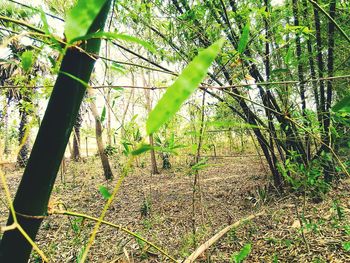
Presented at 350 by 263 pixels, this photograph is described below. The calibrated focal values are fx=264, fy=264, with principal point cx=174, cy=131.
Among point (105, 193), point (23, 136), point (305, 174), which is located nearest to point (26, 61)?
point (23, 136)

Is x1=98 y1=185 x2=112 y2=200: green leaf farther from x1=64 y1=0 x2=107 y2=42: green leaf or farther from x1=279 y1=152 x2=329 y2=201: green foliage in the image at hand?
x1=279 y1=152 x2=329 y2=201: green foliage

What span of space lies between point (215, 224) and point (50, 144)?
2623 millimetres

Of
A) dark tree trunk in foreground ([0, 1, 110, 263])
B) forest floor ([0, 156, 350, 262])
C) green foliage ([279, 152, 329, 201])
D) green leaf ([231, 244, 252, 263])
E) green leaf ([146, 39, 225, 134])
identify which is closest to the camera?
green leaf ([146, 39, 225, 134])

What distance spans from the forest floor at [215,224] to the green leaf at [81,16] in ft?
3.73

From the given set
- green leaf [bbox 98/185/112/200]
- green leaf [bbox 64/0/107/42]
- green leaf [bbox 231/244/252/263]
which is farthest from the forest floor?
green leaf [bbox 64/0/107/42]

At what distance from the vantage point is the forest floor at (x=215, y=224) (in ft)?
6.61

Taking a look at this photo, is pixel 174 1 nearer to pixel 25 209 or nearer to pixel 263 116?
pixel 263 116

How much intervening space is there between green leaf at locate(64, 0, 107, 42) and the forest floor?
3.73 feet

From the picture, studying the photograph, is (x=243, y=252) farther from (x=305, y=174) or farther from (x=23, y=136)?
(x=305, y=174)

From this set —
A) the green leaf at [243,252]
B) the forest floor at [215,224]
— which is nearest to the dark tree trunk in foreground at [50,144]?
the green leaf at [243,252]

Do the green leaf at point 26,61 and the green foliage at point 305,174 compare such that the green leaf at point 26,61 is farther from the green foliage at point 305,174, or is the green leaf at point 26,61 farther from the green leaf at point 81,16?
the green foliage at point 305,174

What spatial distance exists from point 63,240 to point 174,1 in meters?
2.60

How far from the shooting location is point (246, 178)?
4.08 m

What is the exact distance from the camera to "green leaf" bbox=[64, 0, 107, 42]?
185 mm
